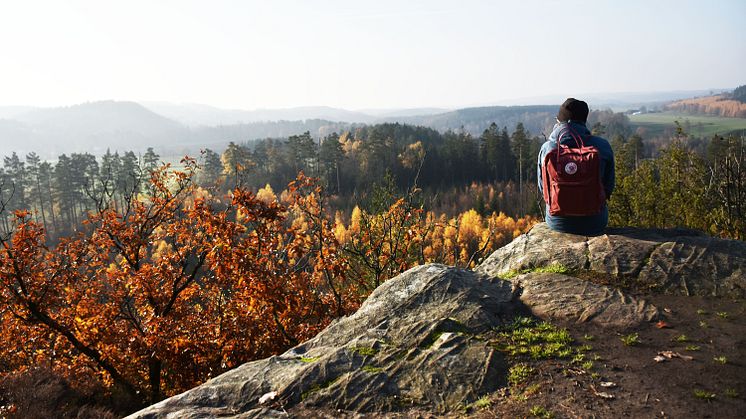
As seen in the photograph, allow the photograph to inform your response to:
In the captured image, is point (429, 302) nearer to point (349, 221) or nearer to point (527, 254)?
point (527, 254)

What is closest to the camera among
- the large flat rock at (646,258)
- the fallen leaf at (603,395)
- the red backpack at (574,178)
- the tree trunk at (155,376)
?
the fallen leaf at (603,395)

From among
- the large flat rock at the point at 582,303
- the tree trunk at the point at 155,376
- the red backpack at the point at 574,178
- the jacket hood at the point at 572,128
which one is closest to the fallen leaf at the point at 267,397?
the large flat rock at the point at 582,303

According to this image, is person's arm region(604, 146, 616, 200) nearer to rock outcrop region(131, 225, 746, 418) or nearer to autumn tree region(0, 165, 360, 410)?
rock outcrop region(131, 225, 746, 418)

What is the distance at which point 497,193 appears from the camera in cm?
10588

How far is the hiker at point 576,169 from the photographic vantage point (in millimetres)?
7816

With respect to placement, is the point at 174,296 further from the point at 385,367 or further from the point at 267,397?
the point at 385,367

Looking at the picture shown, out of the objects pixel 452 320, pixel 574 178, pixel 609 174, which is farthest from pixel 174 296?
pixel 609 174

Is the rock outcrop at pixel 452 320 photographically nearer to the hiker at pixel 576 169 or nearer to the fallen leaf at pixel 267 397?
the fallen leaf at pixel 267 397

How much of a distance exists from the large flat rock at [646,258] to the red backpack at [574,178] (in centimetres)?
78

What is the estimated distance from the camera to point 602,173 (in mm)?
8250

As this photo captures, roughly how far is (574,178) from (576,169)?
6.5 inches

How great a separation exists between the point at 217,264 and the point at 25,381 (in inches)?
183

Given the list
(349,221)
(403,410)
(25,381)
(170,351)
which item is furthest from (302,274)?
A: (349,221)

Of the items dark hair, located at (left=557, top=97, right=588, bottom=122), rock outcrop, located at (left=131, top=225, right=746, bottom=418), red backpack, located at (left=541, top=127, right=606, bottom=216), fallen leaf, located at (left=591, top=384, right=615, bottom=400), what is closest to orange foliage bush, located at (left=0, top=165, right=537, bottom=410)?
rock outcrop, located at (left=131, top=225, right=746, bottom=418)
